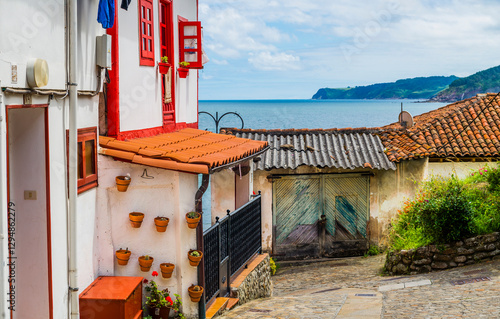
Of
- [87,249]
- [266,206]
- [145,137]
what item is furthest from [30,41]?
[266,206]

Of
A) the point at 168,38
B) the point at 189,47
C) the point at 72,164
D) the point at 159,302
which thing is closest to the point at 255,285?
the point at 159,302

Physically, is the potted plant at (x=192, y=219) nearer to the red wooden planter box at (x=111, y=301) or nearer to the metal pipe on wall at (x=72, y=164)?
the red wooden planter box at (x=111, y=301)

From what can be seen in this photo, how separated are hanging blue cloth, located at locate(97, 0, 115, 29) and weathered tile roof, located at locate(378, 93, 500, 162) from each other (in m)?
10.9

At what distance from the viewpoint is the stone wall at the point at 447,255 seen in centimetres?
1207

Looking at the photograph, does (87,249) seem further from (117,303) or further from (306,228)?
(306,228)

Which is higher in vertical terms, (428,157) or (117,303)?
(428,157)

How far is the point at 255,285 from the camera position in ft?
36.4

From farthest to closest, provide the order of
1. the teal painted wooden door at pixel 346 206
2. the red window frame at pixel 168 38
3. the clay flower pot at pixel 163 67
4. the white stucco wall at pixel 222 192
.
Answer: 1. the teal painted wooden door at pixel 346 206
2. the white stucco wall at pixel 222 192
3. the red window frame at pixel 168 38
4. the clay flower pot at pixel 163 67

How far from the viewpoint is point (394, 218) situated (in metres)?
16.3

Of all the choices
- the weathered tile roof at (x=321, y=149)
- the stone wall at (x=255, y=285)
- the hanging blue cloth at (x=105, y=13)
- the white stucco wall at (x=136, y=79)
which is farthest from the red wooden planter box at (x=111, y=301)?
the weathered tile roof at (x=321, y=149)

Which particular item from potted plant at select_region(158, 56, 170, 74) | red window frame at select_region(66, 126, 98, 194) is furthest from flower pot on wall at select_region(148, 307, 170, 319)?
potted plant at select_region(158, 56, 170, 74)

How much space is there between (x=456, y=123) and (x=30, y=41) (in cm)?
1604

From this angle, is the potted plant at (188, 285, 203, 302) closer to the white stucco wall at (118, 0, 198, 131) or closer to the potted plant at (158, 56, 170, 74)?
the white stucco wall at (118, 0, 198, 131)

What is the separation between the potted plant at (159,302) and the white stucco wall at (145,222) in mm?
127
